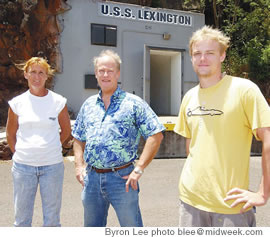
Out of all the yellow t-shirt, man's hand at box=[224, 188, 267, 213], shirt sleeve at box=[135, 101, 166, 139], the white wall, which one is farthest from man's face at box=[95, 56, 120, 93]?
the white wall

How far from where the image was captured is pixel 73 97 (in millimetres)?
12461

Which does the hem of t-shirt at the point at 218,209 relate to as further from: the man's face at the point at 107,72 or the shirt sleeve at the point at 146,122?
the man's face at the point at 107,72

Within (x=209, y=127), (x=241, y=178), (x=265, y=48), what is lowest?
(x=241, y=178)

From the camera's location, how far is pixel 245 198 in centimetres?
164

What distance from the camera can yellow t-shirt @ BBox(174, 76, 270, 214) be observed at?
1700 mm

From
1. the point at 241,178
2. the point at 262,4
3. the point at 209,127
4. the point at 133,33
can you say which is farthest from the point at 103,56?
the point at 262,4

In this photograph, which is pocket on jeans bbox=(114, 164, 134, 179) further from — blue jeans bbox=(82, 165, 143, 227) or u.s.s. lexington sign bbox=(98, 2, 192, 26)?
u.s.s. lexington sign bbox=(98, 2, 192, 26)

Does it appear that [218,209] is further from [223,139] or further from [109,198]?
[109,198]

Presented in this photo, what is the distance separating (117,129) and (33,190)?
1022 mm

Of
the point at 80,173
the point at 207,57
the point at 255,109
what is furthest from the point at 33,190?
the point at 255,109

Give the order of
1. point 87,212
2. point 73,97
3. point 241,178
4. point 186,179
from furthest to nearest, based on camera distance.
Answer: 1. point 73,97
2. point 87,212
3. point 186,179
4. point 241,178

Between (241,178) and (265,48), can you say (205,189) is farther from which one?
(265,48)

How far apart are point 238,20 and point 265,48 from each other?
2.85 meters

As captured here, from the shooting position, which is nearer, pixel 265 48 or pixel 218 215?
pixel 218 215
